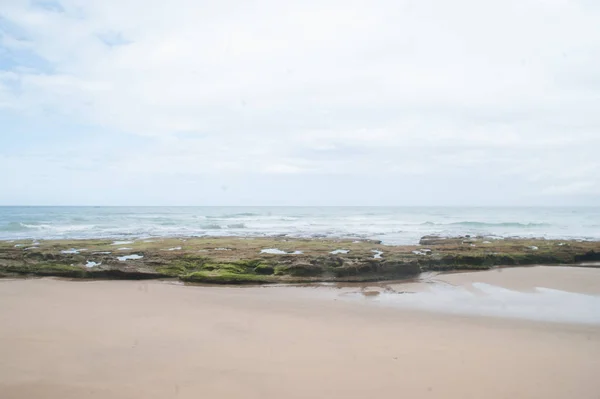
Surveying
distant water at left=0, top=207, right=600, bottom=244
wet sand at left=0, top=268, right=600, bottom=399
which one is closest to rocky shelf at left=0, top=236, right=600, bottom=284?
wet sand at left=0, top=268, right=600, bottom=399

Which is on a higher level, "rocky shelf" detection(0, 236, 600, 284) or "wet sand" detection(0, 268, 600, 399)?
"rocky shelf" detection(0, 236, 600, 284)

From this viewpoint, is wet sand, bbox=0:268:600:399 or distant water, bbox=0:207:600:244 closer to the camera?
wet sand, bbox=0:268:600:399

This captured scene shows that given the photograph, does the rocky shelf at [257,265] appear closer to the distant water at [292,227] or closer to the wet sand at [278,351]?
the wet sand at [278,351]

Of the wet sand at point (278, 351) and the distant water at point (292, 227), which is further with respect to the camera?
the distant water at point (292, 227)

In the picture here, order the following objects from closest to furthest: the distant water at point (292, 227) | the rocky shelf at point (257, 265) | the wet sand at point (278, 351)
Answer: the wet sand at point (278, 351)
the rocky shelf at point (257, 265)
the distant water at point (292, 227)

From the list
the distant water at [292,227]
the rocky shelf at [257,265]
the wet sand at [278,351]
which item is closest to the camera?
the wet sand at [278,351]

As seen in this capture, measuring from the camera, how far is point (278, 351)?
214 inches

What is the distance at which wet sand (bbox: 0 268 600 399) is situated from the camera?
14.4ft

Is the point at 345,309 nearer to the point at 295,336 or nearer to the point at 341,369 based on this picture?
the point at 295,336

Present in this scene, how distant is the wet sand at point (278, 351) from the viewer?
4387 millimetres

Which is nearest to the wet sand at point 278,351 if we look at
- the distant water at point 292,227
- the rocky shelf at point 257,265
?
the rocky shelf at point 257,265

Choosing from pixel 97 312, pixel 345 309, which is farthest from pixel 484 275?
pixel 97 312

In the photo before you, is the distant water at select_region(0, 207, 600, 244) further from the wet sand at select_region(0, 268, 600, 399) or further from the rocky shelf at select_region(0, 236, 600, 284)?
the wet sand at select_region(0, 268, 600, 399)

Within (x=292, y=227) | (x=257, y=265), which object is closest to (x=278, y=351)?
(x=257, y=265)
